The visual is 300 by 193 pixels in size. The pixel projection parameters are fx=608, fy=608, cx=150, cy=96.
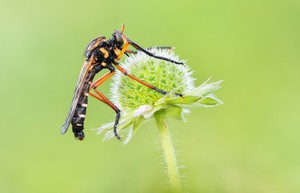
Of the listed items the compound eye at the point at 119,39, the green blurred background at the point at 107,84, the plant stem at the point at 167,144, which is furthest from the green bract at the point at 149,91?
the green blurred background at the point at 107,84

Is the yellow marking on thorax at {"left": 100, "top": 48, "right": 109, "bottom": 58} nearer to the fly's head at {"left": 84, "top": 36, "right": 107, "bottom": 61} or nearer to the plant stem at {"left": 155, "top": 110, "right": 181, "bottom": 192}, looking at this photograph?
the fly's head at {"left": 84, "top": 36, "right": 107, "bottom": 61}

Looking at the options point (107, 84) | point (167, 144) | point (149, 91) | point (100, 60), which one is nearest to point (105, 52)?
point (100, 60)

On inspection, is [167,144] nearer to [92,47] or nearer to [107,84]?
[92,47]

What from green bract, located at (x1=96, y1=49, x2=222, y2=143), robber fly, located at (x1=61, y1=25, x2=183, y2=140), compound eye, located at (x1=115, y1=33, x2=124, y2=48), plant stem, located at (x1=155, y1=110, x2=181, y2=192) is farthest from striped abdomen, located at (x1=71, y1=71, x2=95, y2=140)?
plant stem, located at (x1=155, y1=110, x2=181, y2=192)

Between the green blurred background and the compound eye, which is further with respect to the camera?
the green blurred background

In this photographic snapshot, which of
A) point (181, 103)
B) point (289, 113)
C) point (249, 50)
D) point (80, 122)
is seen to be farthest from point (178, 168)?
point (249, 50)

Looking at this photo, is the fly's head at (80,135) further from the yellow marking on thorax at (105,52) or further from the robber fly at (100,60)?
the yellow marking on thorax at (105,52)

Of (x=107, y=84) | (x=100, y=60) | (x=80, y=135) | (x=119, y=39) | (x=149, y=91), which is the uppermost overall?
(x=107, y=84)
